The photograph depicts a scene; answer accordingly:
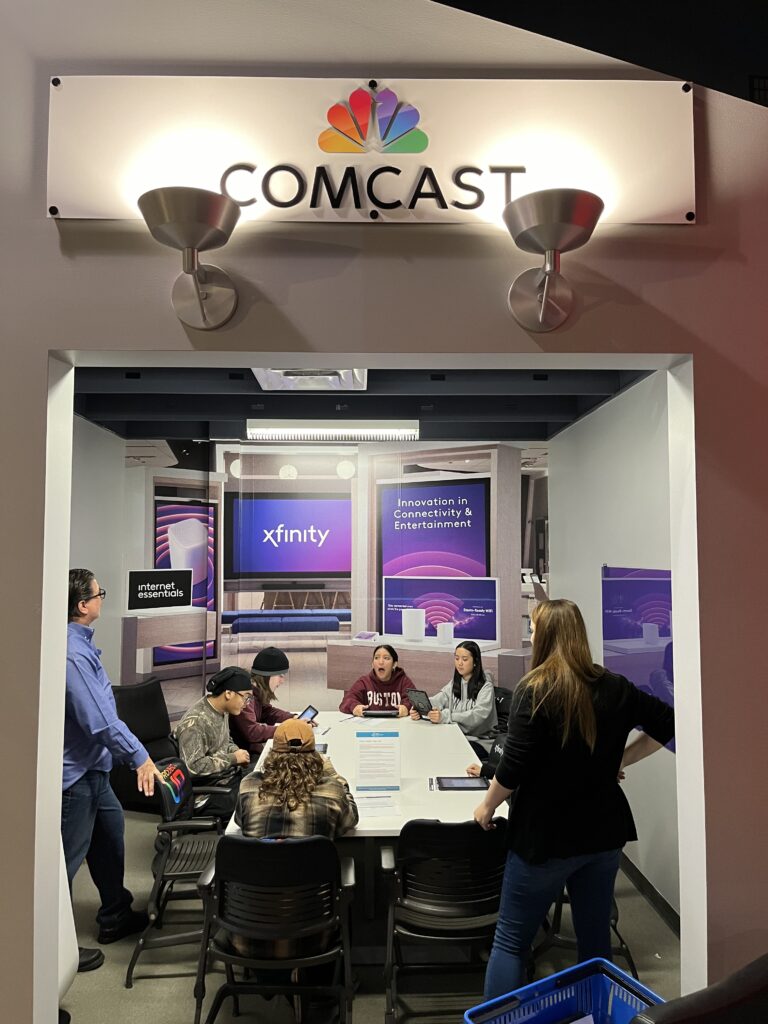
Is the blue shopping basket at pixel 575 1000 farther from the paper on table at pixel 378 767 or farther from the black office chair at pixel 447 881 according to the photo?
the paper on table at pixel 378 767

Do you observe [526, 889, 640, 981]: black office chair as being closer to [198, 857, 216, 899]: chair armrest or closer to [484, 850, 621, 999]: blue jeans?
[484, 850, 621, 999]: blue jeans

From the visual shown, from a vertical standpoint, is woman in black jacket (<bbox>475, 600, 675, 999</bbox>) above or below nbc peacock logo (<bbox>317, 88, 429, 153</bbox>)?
below

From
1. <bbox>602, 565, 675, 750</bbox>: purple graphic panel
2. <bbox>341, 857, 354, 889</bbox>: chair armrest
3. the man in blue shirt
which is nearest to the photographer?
<bbox>341, 857, 354, 889</bbox>: chair armrest

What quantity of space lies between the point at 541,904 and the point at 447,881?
50 cm

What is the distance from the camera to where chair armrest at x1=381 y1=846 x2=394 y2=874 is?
2.64m

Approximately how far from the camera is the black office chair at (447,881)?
2561 millimetres

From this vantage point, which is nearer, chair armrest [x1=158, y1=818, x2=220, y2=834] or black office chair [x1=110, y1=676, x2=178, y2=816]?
chair armrest [x1=158, y1=818, x2=220, y2=834]

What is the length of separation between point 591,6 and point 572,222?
0.79m

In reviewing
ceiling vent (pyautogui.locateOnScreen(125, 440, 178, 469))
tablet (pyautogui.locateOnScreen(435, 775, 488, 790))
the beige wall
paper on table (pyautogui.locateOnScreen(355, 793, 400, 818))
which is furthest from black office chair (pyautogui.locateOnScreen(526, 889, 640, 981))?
ceiling vent (pyautogui.locateOnScreen(125, 440, 178, 469))

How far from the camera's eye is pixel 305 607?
6.94 meters

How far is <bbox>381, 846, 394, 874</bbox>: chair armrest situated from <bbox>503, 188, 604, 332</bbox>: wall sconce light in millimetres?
2044

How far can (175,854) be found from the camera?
3.49 meters

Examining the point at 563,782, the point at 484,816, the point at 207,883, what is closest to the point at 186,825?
the point at 207,883

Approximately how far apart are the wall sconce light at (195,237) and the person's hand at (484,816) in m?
1.77
